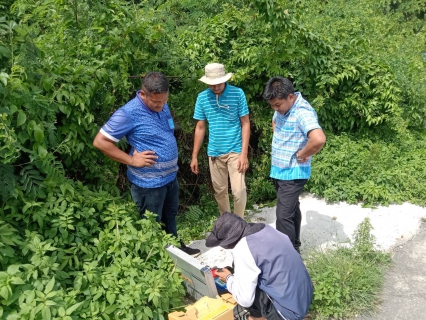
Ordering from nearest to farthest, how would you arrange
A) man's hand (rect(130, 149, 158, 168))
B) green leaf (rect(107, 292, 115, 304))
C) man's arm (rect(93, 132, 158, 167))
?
green leaf (rect(107, 292, 115, 304)), man's arm (rect(93, 132, 158, 167)), man's hand (rect(130, 149, 158, 168))

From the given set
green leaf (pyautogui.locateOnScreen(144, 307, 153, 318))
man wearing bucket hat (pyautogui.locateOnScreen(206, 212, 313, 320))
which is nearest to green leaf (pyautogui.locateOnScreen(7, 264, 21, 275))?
green leaf (pyautogui.locateOnScreen(144, 307, 153, 318))

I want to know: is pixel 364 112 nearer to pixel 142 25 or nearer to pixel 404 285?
pixel 404 285

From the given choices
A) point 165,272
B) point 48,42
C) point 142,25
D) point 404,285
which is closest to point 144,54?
point 142,25

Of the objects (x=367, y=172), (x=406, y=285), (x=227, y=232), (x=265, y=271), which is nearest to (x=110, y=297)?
(x=227, y=232)

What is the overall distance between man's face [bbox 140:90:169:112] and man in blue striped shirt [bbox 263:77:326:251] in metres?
0.91

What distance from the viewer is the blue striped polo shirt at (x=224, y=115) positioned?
14.0 feet

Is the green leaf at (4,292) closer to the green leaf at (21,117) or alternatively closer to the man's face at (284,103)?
the green leaf at (21,117)

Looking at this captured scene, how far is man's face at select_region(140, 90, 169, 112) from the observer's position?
137 inches

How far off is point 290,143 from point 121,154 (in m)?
1.55

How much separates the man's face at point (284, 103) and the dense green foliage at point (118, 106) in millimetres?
1439

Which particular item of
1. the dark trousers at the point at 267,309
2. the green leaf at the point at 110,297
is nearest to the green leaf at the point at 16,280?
the green leaf at the point at 110,297

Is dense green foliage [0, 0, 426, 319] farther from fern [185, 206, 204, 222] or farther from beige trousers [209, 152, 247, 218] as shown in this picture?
beige trousers [209, 152, 247, 218]

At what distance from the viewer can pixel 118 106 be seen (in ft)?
13.8

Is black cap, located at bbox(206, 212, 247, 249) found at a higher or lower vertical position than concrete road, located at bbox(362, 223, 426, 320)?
higher
